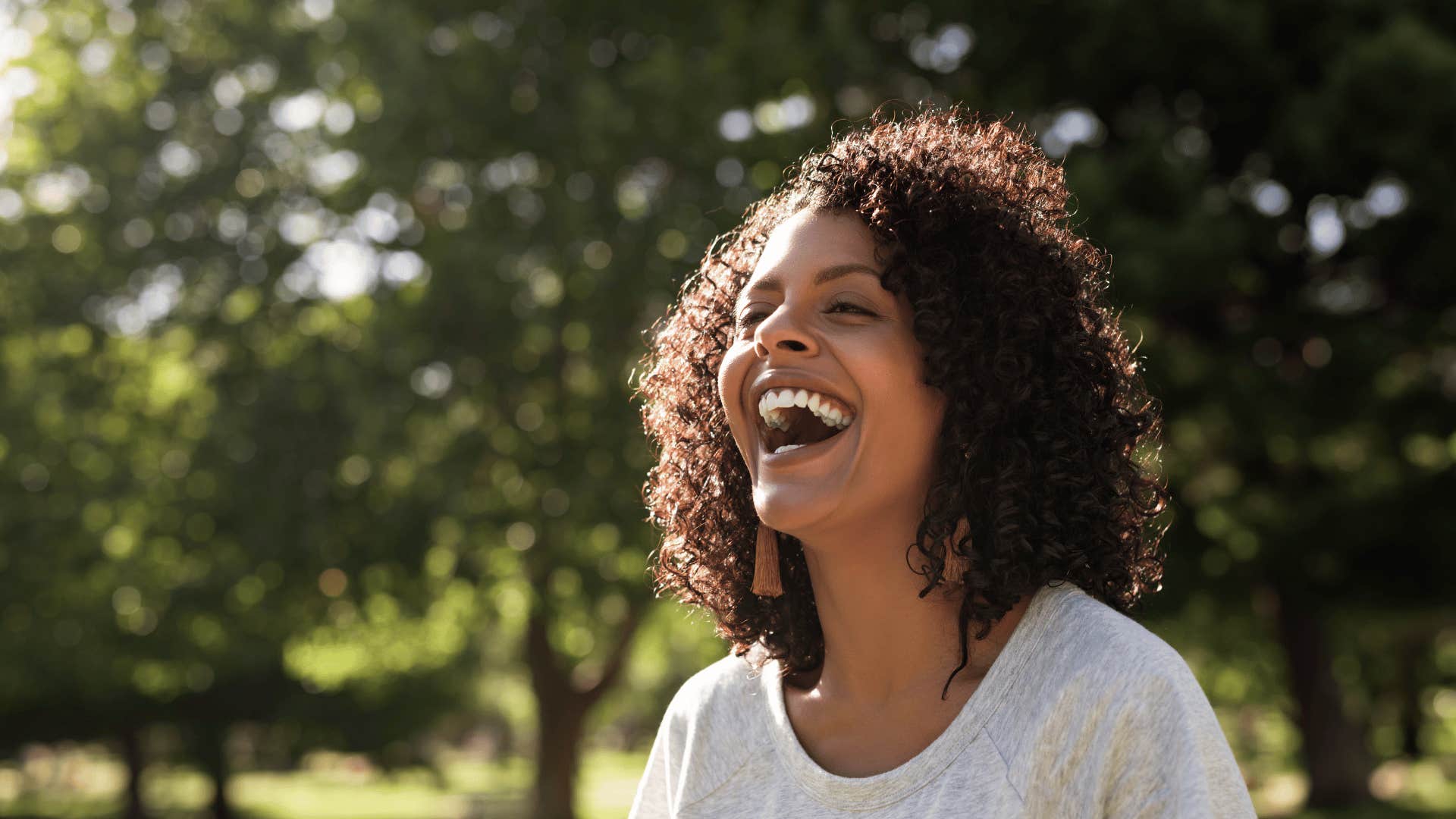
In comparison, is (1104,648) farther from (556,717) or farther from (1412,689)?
(1412,689)

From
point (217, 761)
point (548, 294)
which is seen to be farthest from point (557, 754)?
point (217, 761)

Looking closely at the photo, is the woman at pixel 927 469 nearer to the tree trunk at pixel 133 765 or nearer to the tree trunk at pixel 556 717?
the tree trunk at pixel 556 717

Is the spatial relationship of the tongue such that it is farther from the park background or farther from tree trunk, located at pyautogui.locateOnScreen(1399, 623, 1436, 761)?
tree trunk, located at pyautogui.locateOnScreen(1399, 623, 1436, 761)

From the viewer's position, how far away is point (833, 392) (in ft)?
6.64

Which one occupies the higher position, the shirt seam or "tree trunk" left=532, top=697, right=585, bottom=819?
the shirt seam

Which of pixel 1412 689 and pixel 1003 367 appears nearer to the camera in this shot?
pixel 1003 367

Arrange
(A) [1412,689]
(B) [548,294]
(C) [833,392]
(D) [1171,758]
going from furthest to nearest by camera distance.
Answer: (A) [1412,689], (B) [548,294], (C) [833,392], (D) [1171,758]

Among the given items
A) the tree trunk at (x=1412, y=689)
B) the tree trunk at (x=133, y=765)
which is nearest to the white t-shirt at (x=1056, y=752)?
the tree trunk at (x=1412, y=689)

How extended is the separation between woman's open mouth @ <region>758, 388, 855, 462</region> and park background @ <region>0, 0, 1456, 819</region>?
8.59m

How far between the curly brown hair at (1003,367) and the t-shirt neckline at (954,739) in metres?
0.04

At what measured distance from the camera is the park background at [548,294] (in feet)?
39.2

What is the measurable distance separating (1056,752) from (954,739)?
0.52 feet

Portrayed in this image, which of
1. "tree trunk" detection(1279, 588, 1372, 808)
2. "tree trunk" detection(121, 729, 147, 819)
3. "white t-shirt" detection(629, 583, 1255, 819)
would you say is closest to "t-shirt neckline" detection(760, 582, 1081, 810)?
"white t-shirt" detection(629, 583, 1255, 819)

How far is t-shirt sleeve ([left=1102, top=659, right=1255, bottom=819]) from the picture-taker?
5.48 feet
